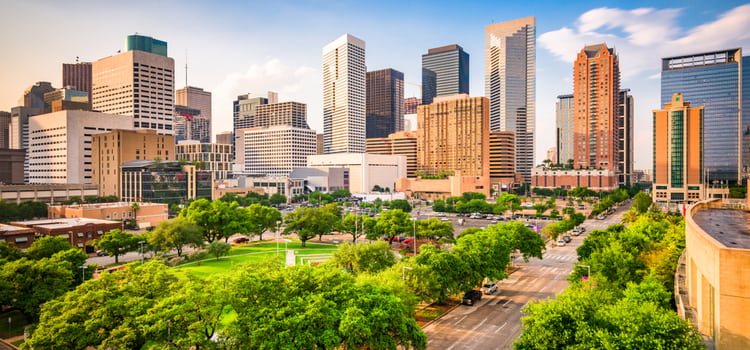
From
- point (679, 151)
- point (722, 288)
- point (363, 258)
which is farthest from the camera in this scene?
point (679, 151)

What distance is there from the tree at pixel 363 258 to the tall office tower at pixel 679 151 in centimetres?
13582

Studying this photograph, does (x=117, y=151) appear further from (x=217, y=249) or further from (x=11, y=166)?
(x=217, y=249)

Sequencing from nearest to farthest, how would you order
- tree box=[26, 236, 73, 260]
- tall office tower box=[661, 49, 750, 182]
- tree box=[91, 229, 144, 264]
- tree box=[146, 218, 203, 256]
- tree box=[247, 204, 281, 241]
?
tree box=[26, 236, 73, 260] < tree box=[91, 229, 144, 264] < tree box=[146, 218, 203, 256] < tree box=[247, 204, 281, 241] < tall office tower box=[661, 49, 750, 182]

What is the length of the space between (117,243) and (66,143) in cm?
12337

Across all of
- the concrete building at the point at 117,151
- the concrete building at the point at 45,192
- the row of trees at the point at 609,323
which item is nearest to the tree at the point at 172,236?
the row of trees at the point at 609,323

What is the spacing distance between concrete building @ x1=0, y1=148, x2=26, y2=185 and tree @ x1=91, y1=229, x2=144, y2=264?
137811mm

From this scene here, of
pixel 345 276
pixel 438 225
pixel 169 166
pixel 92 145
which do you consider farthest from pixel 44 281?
pixel 92 145

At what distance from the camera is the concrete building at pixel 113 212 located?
299 feet

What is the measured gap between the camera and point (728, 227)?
33.2 metres

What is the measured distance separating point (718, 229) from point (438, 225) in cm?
4657

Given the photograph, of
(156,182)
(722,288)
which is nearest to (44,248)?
(722,288)

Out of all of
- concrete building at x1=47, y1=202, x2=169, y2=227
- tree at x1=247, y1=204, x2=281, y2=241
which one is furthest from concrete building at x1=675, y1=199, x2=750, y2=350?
concrete building at x1=47, y1=202, x2=169, y2=227

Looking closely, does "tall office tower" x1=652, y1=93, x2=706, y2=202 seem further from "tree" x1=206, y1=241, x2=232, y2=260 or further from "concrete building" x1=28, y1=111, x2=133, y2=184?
"concrete building" x1=28, y1=111, x2=133, y2=184

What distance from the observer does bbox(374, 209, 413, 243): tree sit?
7706 centimetres
